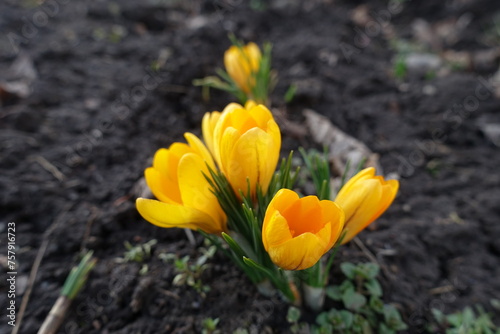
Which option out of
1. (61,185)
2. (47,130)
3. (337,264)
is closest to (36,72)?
(47,130)

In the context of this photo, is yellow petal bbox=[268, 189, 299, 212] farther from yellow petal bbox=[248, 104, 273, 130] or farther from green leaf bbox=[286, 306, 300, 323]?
green leaf bbox=[286, 306, 300, 323]

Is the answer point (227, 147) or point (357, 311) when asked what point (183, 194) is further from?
point (357, 311)

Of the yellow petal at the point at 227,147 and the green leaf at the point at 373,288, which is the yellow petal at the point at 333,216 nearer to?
the yellow petal at the point at 227,147

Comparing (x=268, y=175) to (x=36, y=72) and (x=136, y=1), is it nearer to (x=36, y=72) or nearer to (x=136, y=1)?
(x=36, y=72)

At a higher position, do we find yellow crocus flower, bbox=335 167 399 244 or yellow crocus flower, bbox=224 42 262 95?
yellow crocus flower, bbox=224 42 262 95

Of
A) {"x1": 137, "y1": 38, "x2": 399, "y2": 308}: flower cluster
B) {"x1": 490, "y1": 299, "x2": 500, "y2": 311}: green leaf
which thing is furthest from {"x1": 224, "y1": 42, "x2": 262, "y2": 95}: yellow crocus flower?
{"x1": 490, "y1": 299, "x2": 500, "y2": 311}: green leaf

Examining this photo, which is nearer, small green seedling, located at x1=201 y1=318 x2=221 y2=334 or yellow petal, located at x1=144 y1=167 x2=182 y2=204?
yellow petal, located at x1=144 y1=167 x2=182 y2=204

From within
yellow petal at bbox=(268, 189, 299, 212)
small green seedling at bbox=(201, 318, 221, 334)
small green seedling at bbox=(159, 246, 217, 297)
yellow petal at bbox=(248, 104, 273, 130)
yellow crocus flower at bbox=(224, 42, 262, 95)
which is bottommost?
small green seedling at bbox=(201, 318, 221, 334)
